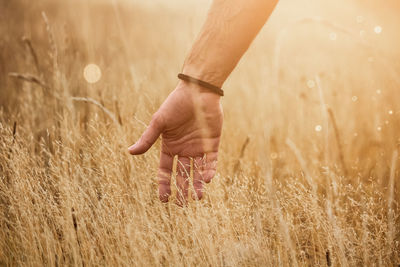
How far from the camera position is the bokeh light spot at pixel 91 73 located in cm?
319

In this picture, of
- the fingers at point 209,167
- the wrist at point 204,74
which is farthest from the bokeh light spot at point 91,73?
the fingers at point 209,167

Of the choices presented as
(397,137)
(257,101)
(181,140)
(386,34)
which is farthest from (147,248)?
(386,34)

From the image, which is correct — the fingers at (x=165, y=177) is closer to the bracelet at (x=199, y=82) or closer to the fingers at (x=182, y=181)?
the fingers at (x=182, y=181)

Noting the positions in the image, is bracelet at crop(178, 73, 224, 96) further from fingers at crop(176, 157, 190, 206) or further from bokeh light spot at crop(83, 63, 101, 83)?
bokeh light spot at crop(83, 63, 101, 83)

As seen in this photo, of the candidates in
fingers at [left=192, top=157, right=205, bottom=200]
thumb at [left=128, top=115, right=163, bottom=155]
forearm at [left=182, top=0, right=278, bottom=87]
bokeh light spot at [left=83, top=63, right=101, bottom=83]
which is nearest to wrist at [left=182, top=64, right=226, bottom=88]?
forearm at [left=182, top=0, right=278, bottom=87]

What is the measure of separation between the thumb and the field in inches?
7.9

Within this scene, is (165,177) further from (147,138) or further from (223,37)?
(223,37)

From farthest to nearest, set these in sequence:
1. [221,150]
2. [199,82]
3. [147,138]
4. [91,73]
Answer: [91,73] → [221,150] → [199,82] → [147,138]

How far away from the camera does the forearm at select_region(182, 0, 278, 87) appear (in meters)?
1.66

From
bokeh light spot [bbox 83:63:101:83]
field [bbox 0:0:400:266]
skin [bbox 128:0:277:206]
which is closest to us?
field [bbox 0:0:400:266]

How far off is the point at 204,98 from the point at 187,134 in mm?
195

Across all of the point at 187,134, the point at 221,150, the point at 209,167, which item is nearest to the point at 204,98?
the point at 187,134

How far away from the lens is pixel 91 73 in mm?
3281

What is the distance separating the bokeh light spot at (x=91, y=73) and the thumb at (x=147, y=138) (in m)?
1.77
